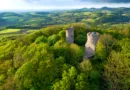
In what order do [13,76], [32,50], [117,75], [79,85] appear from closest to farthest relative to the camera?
[79,85] → [117,75] → [13,76] → [32,50]

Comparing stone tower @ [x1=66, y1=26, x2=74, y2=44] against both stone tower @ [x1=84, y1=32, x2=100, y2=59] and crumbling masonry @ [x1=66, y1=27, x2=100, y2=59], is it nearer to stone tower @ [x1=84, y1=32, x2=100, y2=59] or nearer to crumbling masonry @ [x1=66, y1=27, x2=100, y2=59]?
crumbling masonry @ [x1=66, y1=27, x2=100, y2=59]

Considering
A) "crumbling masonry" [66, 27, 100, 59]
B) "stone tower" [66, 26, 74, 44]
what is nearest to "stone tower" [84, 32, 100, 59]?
"crumbling masonry" [66, 27, 100, 59]

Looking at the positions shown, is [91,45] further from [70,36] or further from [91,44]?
[70,36]

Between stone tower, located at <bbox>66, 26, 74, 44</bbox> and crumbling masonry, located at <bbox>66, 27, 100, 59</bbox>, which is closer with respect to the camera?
crumbling masonry, located at <bbox>66, 27, 100, 59</bbox>

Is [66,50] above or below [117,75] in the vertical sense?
above

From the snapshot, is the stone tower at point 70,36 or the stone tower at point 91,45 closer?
the stone tower at point 91,45

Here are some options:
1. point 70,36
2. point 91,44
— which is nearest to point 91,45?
point 91,44

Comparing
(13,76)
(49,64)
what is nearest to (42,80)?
(49,64)

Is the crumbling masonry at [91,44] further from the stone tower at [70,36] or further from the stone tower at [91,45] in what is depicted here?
the stone tower at [70,36]

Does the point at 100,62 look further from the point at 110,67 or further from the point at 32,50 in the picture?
the point at 32,50

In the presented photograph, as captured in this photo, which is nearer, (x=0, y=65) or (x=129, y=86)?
(x=129, y=86)

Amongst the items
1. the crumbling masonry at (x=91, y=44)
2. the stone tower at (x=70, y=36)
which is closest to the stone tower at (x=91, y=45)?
the crumbling masonry at (x=91, y=44)
